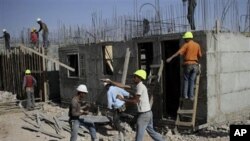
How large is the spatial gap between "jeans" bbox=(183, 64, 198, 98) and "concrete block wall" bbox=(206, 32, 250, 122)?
49 cm

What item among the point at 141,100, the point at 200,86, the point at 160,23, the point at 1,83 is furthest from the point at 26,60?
the point at 141,100

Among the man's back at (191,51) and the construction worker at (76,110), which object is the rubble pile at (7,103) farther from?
the man's back at (191,51)

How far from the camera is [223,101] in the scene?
36.9 feet

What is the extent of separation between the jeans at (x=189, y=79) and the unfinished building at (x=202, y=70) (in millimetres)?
382

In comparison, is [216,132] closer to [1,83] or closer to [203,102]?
[203,102]

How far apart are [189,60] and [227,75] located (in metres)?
1.72

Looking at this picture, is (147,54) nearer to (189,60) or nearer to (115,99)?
(115,99)

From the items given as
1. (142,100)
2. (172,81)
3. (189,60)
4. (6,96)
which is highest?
(189,60)

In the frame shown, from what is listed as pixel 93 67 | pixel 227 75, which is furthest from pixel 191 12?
pixel 93 67

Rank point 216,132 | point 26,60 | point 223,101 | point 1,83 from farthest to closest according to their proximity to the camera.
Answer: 1. point 1,83
2. point 26,60
3. point 223,101
4. point 216,132

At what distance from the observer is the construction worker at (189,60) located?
1026cm

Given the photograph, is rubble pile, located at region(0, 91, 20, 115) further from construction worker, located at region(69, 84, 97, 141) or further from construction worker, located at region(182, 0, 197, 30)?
construction worker, located at region(182, 0, 197, 30)

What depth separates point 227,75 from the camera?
449 inches

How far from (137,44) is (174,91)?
2.01 m
